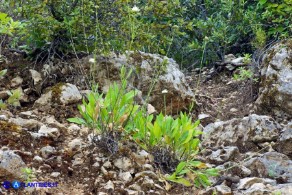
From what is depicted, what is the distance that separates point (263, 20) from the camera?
687cm

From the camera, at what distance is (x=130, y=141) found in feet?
11.7

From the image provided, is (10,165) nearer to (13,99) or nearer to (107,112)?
(107,112)

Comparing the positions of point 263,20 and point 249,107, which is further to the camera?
point 263,20

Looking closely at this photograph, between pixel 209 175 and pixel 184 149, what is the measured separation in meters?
0.26

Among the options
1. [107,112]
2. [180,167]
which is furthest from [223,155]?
[107,112]

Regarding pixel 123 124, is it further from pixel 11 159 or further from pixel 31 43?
pixel 31 43

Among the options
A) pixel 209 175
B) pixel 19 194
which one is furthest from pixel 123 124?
pixel 19 194

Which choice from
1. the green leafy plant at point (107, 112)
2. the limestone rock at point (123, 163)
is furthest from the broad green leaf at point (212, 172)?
the green leafy plant at point (107, 112)

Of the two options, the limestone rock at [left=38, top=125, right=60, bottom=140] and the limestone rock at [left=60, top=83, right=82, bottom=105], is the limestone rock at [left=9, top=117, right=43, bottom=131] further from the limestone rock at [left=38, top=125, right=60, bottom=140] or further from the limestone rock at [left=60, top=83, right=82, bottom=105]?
the limestone rock at [left=60, top=83, right=82, bottom=105]

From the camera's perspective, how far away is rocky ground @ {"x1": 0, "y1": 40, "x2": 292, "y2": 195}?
3.11 meters

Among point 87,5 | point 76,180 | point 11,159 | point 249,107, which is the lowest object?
point 249,107

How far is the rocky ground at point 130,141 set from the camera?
3113 millimetres

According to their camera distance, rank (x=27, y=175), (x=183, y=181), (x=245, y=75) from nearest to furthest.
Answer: (x=27, y=175)
(x=183, y=181)
(x=245, y=75)

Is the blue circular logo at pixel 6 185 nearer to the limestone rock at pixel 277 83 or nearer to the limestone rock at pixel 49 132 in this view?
the limestone rock at pixel 49 132
